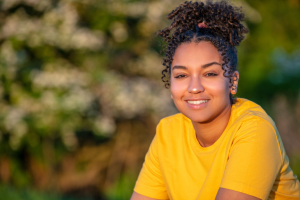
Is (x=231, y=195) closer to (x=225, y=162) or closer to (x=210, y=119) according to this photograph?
(x=225, y=162)

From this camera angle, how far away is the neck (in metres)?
1.85

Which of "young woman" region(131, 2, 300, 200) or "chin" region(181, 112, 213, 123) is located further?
"chin" region(181, 112, 213, 123)

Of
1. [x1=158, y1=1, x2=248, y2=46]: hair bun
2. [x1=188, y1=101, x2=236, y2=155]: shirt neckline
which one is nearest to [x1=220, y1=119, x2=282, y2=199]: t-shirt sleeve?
[x1=188, y1=101, x2=236, y2=155]: shirt neckline

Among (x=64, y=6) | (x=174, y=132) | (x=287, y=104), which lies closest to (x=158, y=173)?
(x=174, y=132)

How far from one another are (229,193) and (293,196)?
49 centimetres

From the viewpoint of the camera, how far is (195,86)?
1.74 meters

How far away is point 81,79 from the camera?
4.53 m

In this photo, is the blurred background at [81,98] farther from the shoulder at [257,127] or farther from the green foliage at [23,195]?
the shoulder at [257,127]

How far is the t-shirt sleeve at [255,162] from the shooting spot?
1.46 metres

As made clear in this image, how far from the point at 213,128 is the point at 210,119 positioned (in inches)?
2.4

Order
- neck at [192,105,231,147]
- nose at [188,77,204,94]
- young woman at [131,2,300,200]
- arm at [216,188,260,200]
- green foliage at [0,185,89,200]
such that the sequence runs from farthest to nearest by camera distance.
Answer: green foliage at [0,185,89,200], neck at [192,105,231,147], nose at [188,77,204,94], young woman at [131,2,300,200], arm at [216,188,260,200]

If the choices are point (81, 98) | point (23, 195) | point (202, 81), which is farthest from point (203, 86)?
point (23, 195)

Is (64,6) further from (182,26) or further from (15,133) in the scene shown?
(182,26)

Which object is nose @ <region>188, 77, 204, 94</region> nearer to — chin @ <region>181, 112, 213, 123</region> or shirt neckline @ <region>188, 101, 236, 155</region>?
chin @ <region>181, 112, 213, 123</region>
